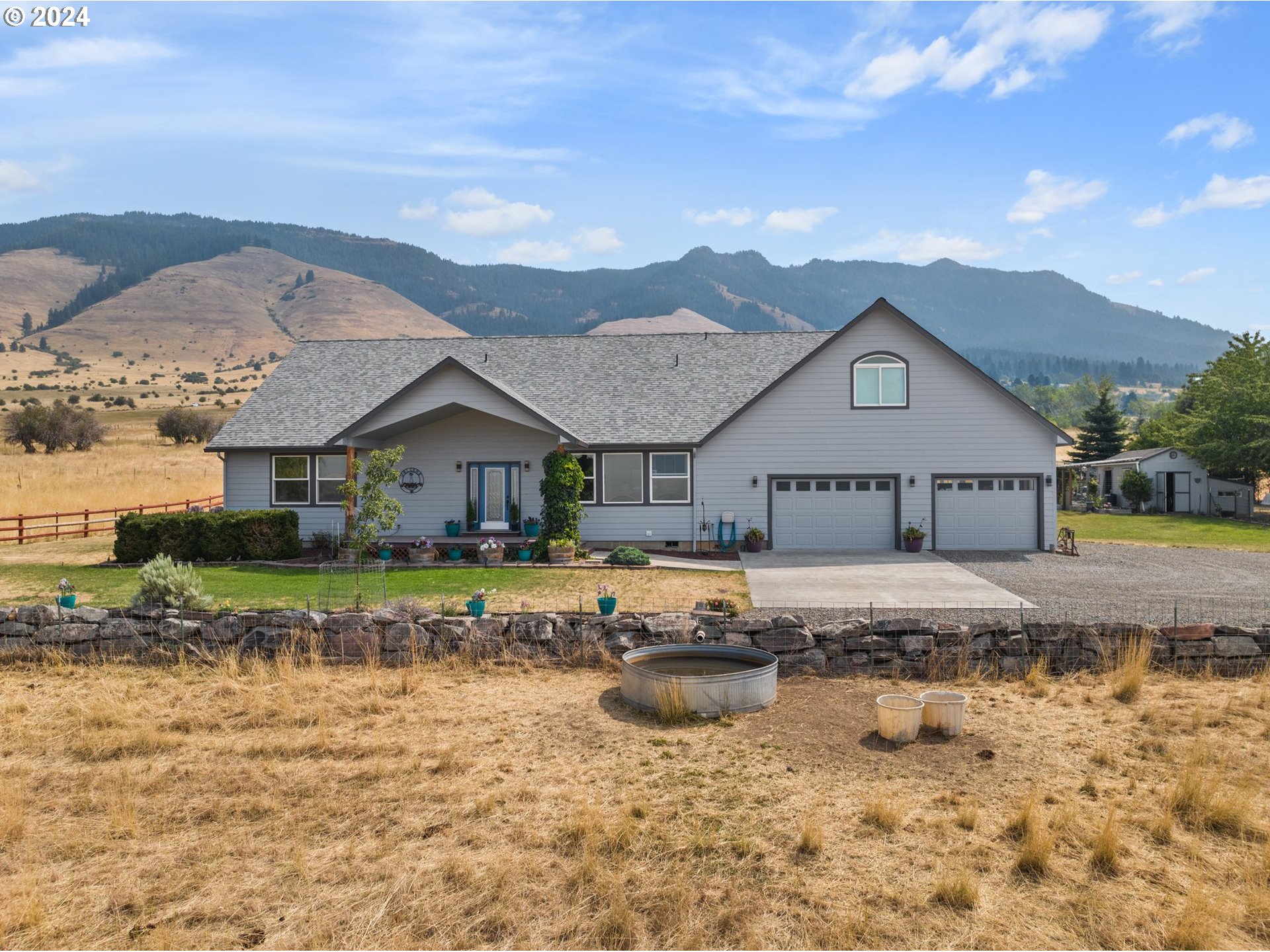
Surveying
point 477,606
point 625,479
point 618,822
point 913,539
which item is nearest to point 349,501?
point 625,479

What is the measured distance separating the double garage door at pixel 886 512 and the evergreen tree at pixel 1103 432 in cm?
3426

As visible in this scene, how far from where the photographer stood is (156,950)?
15.0 ft

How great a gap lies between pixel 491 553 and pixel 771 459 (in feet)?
28.5

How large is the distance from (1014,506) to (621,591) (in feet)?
44.5

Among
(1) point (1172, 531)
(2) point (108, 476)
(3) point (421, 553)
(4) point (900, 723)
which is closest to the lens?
(4) point (900, 723)

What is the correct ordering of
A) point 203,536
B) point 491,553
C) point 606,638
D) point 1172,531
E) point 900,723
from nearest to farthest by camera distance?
point 900,723
point 606,638
point 203,536
point 491,553
point 1172,531

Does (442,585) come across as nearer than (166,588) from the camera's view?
No

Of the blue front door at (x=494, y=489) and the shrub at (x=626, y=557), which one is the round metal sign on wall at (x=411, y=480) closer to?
the blue front door at (x=494, y=489)

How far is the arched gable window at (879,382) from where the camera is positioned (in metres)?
23.9

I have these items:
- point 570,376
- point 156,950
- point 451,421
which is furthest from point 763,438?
point 156,950

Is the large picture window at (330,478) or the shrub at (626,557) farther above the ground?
the large picture window at (330,478)

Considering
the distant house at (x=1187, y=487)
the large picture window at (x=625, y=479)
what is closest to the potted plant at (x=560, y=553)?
the large picture window at (x=625, y=479)

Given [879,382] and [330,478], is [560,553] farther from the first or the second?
[879,382]

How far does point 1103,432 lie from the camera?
2126 inches
